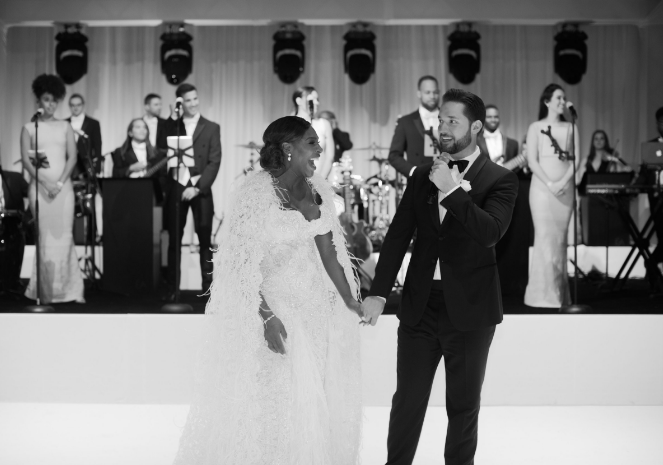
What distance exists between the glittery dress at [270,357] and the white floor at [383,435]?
997 mm

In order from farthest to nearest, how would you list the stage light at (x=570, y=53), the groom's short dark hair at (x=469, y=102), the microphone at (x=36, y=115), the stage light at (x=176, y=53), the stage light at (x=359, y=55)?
the stage light at (x=359, y=55) → the stage light at (x=176, y=53) → the stage light at (x=570, y=53) → the microphone at (x=36, y=115) → the groom's short dark hair at (x=469, y=102)

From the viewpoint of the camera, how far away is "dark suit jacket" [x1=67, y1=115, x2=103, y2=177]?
27.1 ft

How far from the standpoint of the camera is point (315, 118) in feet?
24.1

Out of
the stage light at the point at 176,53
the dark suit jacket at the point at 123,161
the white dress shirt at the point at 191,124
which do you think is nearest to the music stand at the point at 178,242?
the white dress shirt at the point at 191,124

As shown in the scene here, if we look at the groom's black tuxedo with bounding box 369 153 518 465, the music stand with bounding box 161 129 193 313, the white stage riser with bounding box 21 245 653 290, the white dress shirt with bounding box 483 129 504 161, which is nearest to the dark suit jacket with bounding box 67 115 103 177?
the music stand with bounding box 161 129 193 313

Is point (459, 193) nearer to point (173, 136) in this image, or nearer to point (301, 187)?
point (301, 187)

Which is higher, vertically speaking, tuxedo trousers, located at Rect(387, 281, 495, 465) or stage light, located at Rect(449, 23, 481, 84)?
stage light, located at Rect(449, 23, 481, 84)

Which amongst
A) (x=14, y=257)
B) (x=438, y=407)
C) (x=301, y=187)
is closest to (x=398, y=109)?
(x=14, y=257)

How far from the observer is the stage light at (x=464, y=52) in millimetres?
11383

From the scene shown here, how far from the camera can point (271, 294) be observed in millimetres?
3268

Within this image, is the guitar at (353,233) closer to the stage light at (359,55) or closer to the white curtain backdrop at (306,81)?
the stage light at (359,55)

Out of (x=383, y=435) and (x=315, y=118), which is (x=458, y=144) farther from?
(x=315, y=118)

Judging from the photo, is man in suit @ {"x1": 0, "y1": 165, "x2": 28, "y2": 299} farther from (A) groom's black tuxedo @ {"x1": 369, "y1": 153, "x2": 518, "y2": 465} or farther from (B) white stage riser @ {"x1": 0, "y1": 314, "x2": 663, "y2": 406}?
(A) groom's black tuxedo @ {"x1": 369, "y1": 153, "x2": 518, "y2": 465}

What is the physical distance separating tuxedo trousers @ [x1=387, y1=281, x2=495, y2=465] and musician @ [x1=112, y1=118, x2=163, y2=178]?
5.40 m
